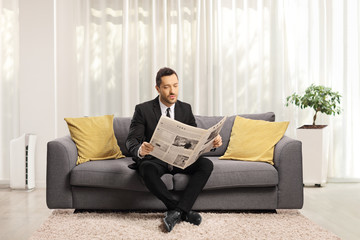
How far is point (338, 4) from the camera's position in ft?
18.1

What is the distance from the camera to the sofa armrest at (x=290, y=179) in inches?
140

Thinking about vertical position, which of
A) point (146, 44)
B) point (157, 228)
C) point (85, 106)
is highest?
point (146, 44)

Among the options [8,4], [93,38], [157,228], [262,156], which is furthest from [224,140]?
[8,4]

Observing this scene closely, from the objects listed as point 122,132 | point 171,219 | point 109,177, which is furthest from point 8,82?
point 171,219

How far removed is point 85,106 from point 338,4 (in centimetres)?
330

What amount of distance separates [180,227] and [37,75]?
9.12 feet

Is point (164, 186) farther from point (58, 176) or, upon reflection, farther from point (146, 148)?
point (58, 176)

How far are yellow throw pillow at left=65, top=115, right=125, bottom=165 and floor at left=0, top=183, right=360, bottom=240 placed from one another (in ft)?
1.96

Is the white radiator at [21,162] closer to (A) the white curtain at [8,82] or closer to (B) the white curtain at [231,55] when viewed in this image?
(A) the white curtain at [8,82]

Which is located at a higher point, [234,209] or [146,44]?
[146,44]

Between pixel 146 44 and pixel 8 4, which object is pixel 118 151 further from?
pixel 8 4

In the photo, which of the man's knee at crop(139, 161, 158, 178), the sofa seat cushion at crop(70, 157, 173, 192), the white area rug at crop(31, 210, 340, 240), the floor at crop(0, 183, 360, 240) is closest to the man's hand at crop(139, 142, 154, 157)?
the man's knee at crop(139, 161, 158, 178)

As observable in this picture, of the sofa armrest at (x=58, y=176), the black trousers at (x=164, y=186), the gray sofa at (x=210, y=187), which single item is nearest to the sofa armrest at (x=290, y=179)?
the gray sofa at (x=210, y=187)

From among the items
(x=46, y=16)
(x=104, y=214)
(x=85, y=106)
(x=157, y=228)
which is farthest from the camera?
(x=85, y=106)
